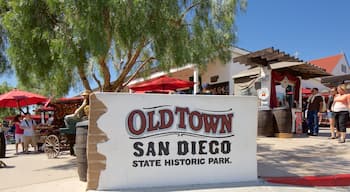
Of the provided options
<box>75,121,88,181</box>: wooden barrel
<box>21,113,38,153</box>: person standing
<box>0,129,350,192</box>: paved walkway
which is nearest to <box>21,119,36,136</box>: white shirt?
<box>21,113,38,153</box>: person standing

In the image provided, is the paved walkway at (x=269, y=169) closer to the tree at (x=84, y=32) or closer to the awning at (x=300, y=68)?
the tree at (x=84, y=32)

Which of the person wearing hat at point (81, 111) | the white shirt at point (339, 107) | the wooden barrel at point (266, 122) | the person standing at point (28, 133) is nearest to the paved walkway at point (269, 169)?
the white shirt at point (339, 107)

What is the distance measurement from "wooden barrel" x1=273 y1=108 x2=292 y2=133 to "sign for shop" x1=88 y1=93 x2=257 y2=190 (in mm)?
6132

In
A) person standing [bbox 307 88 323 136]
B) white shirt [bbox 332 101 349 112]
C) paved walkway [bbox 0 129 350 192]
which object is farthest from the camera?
person standing [bbox 307 88 323 136]

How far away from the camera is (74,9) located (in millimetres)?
7344

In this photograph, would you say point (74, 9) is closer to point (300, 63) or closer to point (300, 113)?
point (300, 63)

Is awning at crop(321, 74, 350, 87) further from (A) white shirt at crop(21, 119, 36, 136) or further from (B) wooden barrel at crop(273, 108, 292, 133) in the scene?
(A) white shirt at crop(21, 119, 36, 136)

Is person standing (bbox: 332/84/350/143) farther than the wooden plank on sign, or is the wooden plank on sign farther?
person standing (bbox: 332/84/350/143)

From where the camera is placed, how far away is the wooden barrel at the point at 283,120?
11.7 m

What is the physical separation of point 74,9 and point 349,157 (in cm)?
702

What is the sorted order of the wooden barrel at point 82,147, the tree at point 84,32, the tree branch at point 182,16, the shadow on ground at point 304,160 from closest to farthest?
the wooden barrel at point 82,147 < the shadow on ground at point 304,160 < the tree at point 84,32 < the tree branch at point 182,16

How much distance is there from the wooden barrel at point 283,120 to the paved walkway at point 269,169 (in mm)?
1402

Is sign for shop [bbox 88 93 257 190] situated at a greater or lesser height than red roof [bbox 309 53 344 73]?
lesser

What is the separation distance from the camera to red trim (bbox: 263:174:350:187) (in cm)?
594
